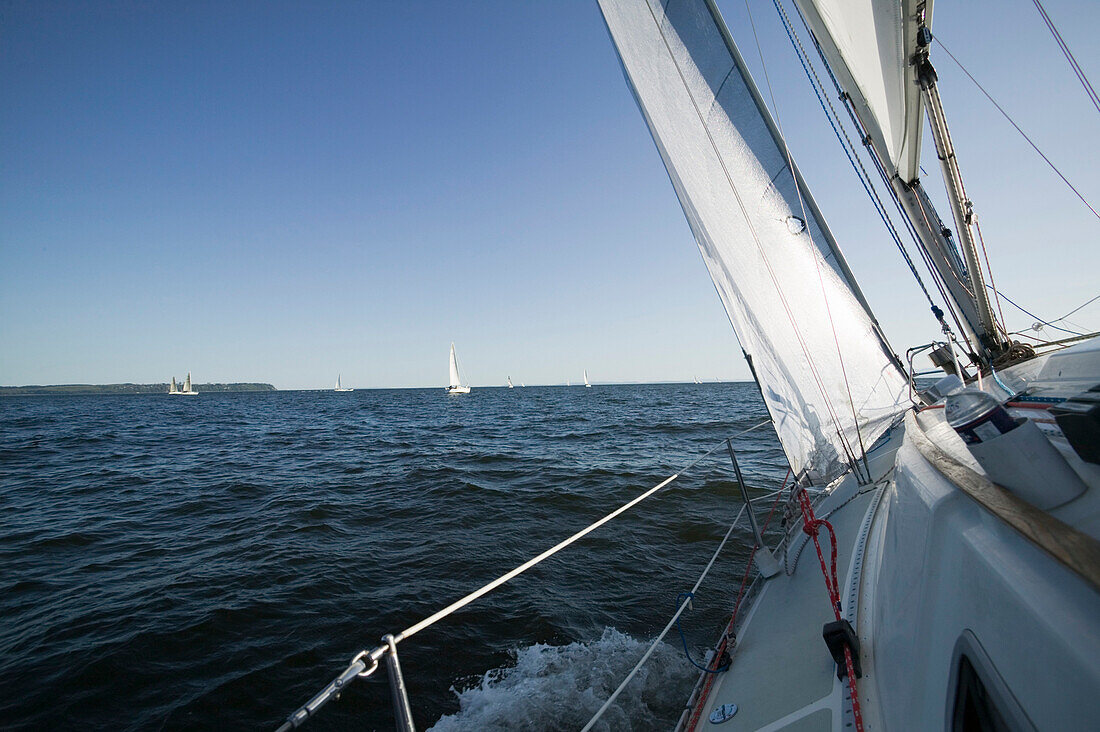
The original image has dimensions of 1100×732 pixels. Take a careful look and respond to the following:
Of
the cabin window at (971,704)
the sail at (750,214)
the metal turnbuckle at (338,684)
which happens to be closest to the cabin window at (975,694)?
the cabin window at (971,704)

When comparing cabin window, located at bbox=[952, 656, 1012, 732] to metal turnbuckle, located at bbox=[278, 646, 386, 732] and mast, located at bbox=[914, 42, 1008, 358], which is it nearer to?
metal turnbuckle, located at bbox=[278, 646, 386, 732]

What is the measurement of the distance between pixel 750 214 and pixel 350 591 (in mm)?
5211

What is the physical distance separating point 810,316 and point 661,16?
2.63 m

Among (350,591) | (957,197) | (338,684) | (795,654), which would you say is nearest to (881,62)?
(957,197)

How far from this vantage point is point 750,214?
357 cm

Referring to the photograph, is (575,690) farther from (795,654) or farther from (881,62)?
(881,62)

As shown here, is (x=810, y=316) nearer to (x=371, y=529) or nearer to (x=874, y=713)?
(x=874, y=713)

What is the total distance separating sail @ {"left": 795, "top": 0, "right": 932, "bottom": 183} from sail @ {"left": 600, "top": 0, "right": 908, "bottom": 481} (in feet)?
1.87

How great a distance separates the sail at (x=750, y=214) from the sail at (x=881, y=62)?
1.87 feet

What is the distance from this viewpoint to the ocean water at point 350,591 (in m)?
3.27

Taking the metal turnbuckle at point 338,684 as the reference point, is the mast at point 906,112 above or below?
above

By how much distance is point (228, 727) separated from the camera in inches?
122

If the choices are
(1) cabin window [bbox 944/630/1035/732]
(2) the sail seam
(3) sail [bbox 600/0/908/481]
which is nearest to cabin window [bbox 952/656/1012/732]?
(1) cabin window [bbox 944/630/1035/732]

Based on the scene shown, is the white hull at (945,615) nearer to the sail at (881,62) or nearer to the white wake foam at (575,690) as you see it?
the white wake foam at (575,690)
